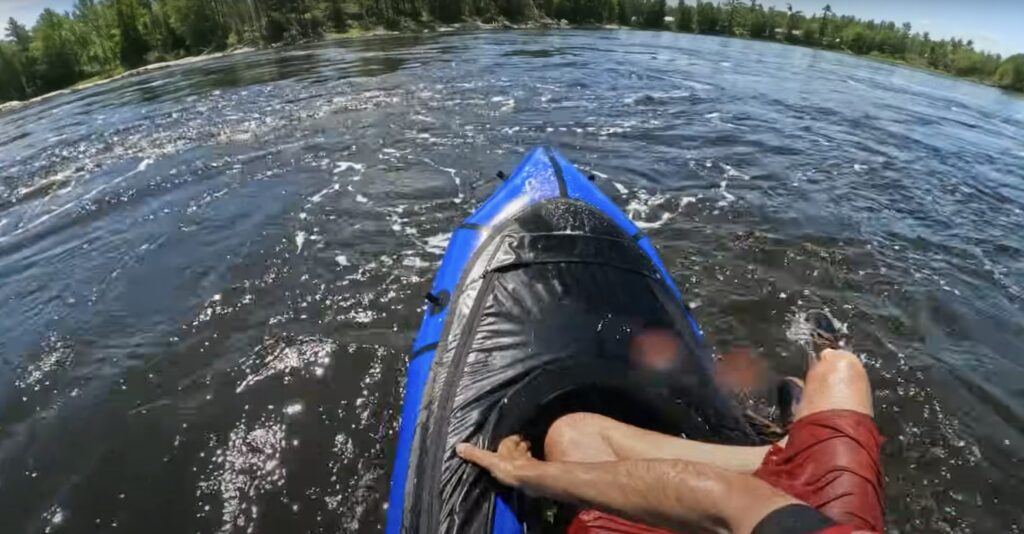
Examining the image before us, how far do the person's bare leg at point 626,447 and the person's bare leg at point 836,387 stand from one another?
16.1 inches

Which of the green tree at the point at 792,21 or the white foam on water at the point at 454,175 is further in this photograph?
the green tree at the point at 792,21

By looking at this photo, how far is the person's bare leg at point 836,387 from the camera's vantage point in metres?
2.75

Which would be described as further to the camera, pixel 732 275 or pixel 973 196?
pixel 973 196

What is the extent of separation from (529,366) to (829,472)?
170cm

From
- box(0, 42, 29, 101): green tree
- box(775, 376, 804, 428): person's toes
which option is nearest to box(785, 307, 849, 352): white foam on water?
box(775, 376, 804, 428): person's toes

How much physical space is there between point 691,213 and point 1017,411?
452cm

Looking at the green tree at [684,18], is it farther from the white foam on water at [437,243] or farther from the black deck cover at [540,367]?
the black deck cover at [540,367]

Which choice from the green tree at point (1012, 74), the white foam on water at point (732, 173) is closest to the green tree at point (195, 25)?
the white foam on water at point (732, 173)

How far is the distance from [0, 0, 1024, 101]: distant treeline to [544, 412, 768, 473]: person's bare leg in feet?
188

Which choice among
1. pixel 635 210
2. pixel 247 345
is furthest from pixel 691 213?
pixel 247 345

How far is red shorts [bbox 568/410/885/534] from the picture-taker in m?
2.20

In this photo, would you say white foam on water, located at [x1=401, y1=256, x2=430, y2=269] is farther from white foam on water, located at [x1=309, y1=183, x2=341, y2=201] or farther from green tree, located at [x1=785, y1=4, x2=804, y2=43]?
green tree, located at [x1=785, y1=4, x2=804, y2=43]

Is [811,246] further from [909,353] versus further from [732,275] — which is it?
[909,353]

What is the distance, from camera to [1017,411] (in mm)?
4758
